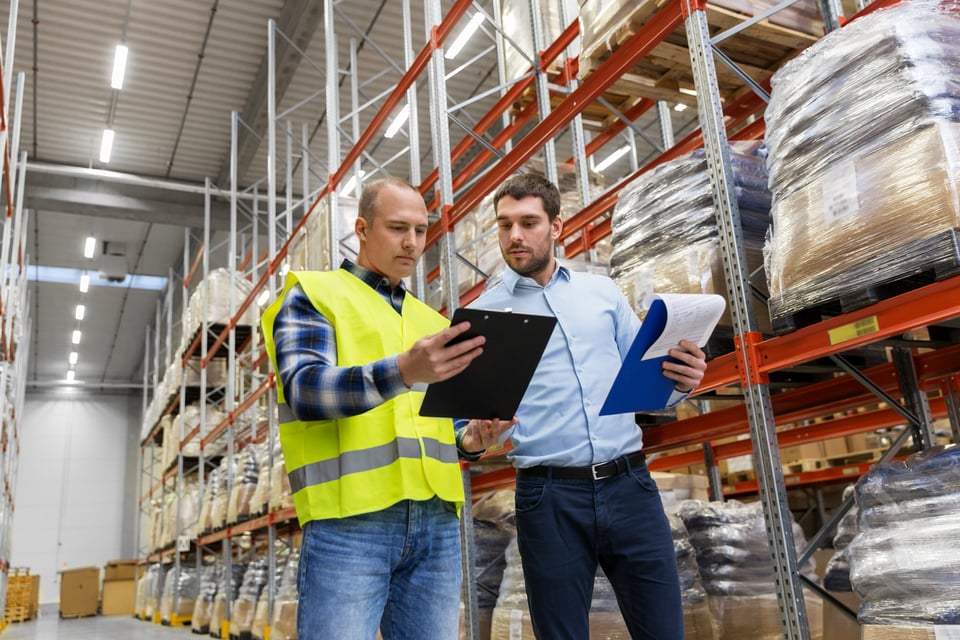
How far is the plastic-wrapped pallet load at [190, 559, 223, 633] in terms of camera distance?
1305 cm

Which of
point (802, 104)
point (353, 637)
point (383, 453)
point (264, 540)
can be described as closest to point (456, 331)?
point (383, 453)

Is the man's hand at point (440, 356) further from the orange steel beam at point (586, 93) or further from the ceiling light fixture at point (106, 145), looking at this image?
the ceiling light fixture at point (106, 145)

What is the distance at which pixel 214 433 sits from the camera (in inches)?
554

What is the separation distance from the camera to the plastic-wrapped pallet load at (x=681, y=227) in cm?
335

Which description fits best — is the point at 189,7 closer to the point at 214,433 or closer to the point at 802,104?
the point at 214,433

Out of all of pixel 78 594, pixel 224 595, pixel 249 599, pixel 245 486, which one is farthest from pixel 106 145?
pixel 78 594

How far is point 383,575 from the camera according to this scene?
2.03m

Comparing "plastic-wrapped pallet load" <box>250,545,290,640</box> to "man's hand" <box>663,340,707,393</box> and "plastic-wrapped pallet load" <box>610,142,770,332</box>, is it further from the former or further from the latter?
"man's hand" <box>663,340,707,393</box>

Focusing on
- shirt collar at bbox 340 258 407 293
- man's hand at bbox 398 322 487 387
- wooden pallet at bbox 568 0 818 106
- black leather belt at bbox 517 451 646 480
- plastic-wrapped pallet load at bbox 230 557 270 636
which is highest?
wooden pallet at bbox 568 0 818 106

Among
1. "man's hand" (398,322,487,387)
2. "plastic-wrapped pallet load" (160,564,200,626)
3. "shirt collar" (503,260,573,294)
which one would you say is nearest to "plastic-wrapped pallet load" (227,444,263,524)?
"plastic-wrapped pallet load" (160,564,200,626)

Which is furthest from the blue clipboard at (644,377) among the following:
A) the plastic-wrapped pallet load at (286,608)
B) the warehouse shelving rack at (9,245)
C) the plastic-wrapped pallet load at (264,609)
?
the plastic-wrapped pallet load at (264,609)

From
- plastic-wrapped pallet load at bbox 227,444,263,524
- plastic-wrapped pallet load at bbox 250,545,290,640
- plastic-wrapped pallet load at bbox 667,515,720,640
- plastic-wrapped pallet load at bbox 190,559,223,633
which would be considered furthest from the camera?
plastic-wrapped pallet load at bbox 190,559,223,633

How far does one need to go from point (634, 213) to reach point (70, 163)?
1468cm

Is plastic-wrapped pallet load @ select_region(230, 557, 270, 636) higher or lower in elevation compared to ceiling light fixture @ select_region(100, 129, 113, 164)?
lower
